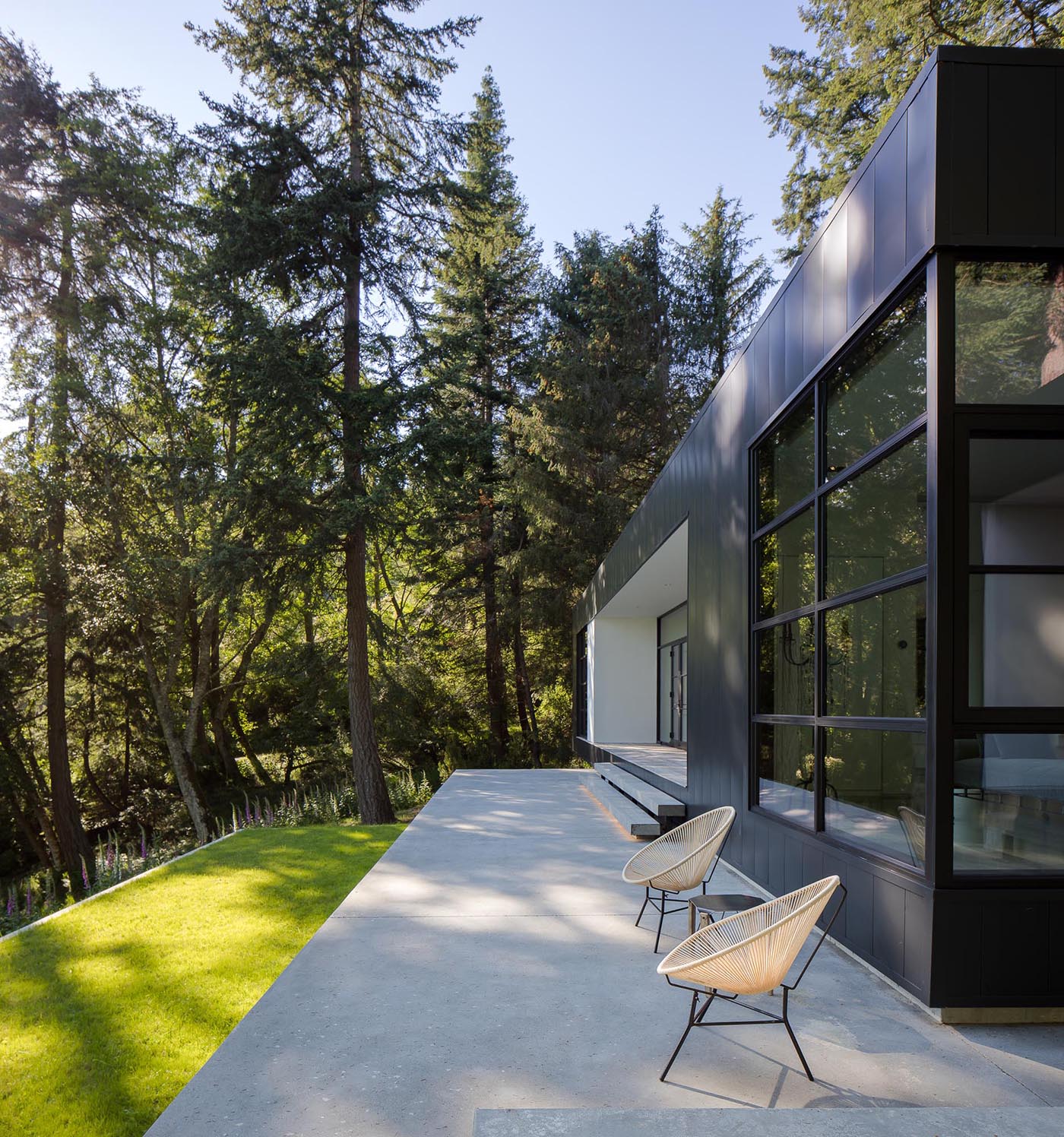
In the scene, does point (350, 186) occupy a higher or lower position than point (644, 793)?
higher

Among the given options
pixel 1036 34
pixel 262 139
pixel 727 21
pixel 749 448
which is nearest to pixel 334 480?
pixel 262 139

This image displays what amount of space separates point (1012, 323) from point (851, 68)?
1323cm

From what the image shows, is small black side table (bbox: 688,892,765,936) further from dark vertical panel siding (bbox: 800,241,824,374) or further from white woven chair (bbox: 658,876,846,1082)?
dark vertical panel siding (bbox: 800,241,824,374)

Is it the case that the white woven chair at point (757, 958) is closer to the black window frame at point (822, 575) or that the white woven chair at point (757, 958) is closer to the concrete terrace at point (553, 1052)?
the concrete terrace at point (553, 1052)

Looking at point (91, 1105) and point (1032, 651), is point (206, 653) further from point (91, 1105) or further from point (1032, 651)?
point (1032, 651)

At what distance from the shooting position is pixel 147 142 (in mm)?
18266

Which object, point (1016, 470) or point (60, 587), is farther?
point (60, 587)

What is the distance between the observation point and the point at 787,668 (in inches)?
211

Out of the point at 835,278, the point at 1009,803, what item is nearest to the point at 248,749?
the point at 835,278

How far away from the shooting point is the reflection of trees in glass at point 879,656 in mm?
3725

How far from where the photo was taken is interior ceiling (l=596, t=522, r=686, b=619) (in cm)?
952

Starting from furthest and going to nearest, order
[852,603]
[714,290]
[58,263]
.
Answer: [714,290] < [58,263] < [852,603]

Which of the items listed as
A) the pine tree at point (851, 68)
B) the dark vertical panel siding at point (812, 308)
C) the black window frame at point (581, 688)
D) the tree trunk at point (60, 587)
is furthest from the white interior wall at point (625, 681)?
the dark vertical panel siding at point (812, 308)

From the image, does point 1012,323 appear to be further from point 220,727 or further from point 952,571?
point 220,727
